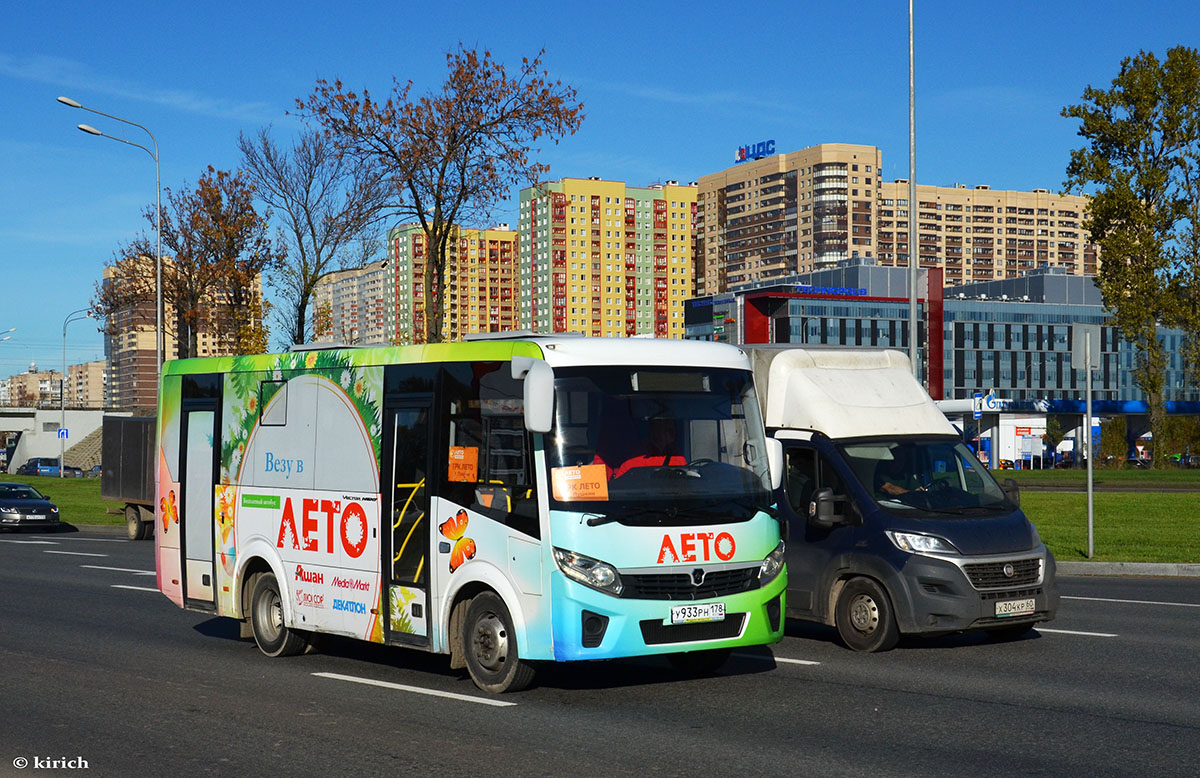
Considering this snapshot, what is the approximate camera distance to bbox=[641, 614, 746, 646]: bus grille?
9164mm

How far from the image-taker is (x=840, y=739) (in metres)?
8.03

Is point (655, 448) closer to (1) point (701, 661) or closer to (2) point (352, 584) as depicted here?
(1) point (701, 661)

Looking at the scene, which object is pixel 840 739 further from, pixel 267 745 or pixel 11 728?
pixel 11 728

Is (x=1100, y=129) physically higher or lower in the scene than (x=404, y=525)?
higher

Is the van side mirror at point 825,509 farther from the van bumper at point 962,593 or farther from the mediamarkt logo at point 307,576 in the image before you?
the mediamarkt logo at point 307,576

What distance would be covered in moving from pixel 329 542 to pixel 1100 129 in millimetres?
45324

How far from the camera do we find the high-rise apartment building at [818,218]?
18025 cm

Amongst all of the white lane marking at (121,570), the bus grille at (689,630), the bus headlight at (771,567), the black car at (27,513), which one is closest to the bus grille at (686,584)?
the bus headlight at (771,567)

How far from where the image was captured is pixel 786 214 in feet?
607

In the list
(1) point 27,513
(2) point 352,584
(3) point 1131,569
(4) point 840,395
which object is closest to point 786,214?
(1) point 27,513

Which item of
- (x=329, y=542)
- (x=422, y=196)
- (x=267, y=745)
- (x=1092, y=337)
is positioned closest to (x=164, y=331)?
(x=422, y=196)

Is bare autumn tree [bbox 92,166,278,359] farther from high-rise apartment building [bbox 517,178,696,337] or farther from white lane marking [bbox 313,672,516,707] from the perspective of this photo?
high-rise apartment building [bbox 517,178,696,337]

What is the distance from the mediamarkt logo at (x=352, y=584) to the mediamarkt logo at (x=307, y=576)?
0.18 m

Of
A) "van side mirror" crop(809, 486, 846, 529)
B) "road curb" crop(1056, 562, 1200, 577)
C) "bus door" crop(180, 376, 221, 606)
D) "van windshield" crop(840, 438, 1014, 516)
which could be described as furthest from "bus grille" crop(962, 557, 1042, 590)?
"road curb" crop(1056, 562, 1200, 577)
